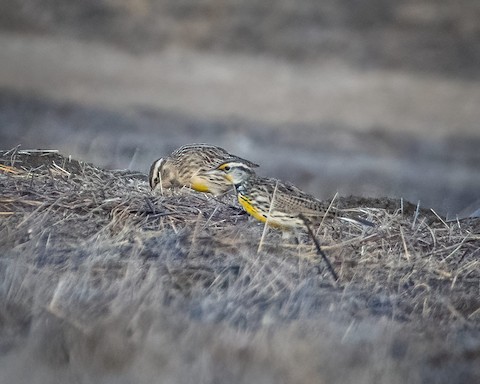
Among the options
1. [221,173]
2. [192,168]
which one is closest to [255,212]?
[221,173]

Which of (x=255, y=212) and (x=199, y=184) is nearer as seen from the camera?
(x=255, y=212)

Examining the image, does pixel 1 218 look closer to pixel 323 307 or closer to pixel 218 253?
pixel 218 253

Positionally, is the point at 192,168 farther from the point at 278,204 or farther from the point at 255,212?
the point at 278,204

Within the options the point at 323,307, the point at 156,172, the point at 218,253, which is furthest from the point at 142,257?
the point at 156,172

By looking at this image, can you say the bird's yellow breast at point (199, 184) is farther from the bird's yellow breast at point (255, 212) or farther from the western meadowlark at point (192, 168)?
the bird's yellow breast at point (255, 212)

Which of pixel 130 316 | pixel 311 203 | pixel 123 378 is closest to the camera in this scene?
pixel 123 378

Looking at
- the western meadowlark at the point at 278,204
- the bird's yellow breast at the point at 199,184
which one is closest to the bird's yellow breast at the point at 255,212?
the western meadowlark at the point at 278,204

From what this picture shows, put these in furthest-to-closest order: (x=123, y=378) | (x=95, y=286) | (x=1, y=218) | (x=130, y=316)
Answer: (x=1, y=218) < (x=95, y=286) < (x=130, y=316) < (x=123, y=378)

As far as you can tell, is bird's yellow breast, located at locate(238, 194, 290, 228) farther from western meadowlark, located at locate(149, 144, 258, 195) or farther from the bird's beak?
western meadowlark, located at locate(149, 144, 258, 195)
